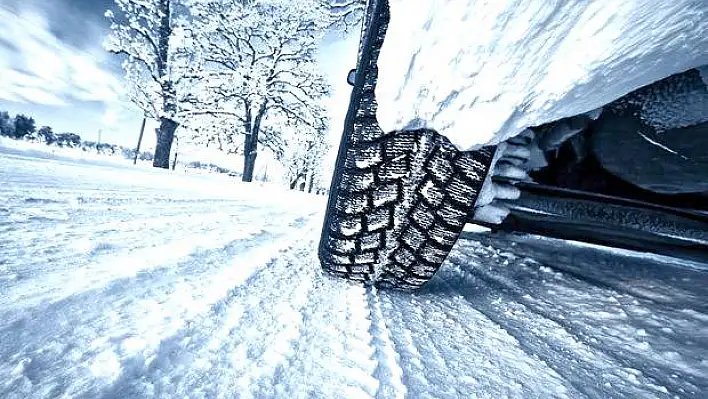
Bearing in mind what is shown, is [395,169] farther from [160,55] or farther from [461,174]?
[160,55]

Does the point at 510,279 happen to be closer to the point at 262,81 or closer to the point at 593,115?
the point at 593,115

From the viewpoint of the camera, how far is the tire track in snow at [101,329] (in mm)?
302

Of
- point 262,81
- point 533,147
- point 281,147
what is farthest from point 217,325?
point 281,147

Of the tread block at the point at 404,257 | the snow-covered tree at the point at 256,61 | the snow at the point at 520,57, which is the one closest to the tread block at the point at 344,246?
the tread block at the point at 404,257

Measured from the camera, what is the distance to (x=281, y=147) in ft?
37.2

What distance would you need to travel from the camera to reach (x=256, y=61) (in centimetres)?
936

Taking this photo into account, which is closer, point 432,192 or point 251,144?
point 432,192

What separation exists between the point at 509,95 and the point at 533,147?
0.37 metres

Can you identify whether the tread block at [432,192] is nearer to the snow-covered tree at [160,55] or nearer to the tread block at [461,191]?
the tread block at [461,191]

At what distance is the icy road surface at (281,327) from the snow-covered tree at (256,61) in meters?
8.90

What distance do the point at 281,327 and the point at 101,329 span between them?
23cm

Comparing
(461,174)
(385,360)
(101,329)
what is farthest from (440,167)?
(101,329)

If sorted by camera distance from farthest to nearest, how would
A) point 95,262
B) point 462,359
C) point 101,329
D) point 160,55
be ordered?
point 160,55
point 95,262
point 462,359
point 101,329

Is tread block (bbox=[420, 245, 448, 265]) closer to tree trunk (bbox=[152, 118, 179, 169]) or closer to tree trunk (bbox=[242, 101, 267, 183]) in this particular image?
tree trunk (bbox=[242, 101, 267, 183])
